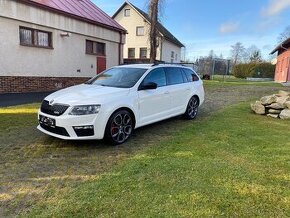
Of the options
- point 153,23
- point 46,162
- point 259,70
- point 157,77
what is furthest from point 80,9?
point 259,70

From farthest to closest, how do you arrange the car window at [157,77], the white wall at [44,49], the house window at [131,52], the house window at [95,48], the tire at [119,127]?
1. the house window at [131,52]
2. the house window at [95,48]
3. the white wall at [44,49]
4. the car window at [157,77]
5. the tire at [119,127]

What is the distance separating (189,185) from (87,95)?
8.93ft

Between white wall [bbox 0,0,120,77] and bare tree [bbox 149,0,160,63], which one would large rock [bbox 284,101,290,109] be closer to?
white wall [bbox 0,0,120,77]

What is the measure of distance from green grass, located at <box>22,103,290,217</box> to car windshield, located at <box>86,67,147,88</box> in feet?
5.16

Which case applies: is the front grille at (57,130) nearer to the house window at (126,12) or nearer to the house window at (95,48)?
the house window at (95,48)

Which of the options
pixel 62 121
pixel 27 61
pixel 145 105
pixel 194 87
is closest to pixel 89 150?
pixel 62 121

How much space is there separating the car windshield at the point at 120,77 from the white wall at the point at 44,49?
7717mm

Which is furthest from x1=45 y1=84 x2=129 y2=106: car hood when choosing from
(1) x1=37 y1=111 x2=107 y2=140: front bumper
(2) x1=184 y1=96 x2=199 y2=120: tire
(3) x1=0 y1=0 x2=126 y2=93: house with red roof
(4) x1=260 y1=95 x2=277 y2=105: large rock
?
(3) x1=0 y1=0 x2=126 y2=93: house with red roof

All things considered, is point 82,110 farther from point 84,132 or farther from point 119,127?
point 119,127

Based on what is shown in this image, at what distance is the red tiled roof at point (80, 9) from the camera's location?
1442cm

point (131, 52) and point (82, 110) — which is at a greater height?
point (131, 52)

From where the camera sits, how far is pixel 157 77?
268 inches

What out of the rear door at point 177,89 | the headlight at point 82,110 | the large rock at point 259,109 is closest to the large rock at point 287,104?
the large rock at point 259,109

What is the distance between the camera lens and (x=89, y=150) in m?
5.21
